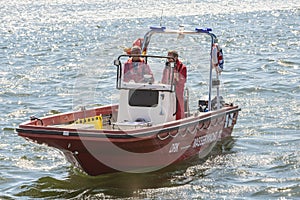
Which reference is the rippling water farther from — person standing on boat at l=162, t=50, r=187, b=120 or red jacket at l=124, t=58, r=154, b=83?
red jacket at l=124, t=58, r=154, b=83

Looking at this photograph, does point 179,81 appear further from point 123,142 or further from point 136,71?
point 123,142

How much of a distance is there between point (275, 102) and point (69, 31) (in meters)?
18.7

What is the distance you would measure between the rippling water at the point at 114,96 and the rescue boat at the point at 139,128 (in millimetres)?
309

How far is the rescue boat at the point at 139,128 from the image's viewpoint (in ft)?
35.2

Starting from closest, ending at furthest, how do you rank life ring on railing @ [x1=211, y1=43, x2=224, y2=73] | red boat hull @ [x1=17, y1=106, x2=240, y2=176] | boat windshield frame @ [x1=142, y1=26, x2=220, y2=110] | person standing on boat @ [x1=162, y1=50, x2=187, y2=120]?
red boat hull @ [x1=17, y1=106, x2=240, y2=176] → person standing on boat @ [x1=162, y1=50, x2=187, y2=120] → boat windshield frame @ [x1=142, y1=26, x2=220, y2=110] → life ring on railing @ [x1=211, y1=43, x2=224, y2=73]

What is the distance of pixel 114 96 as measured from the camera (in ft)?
59.0

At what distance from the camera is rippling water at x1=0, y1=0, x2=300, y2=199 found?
1126 cm

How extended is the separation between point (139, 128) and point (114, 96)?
7.05 meters

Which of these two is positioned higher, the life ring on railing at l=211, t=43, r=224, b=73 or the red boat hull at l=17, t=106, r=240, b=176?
the life ring on railing at l=211, t=43, r=224, b=73

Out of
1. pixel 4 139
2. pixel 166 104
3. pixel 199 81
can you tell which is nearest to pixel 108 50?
pixel 199 81

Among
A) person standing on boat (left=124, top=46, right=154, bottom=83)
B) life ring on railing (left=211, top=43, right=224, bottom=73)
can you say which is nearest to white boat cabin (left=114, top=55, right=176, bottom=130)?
person standing on boat (left=124, top=46, right=154, bottom=83)

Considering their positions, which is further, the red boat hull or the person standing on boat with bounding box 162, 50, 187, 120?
the person standing on boat with bounding box 162, 50, 187, 120

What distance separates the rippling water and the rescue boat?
1.01 feet

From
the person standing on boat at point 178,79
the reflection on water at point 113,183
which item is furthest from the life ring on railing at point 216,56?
the reflection on water at point 113,183
